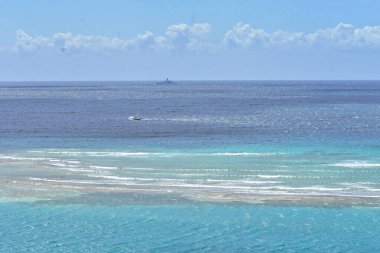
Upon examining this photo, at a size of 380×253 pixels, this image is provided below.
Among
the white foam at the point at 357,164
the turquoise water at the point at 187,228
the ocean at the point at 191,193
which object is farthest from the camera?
the white foam at the point at 357,164

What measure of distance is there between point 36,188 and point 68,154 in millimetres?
17405

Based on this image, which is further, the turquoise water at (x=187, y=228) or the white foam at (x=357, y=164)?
the white foam at (x=357, y=164)

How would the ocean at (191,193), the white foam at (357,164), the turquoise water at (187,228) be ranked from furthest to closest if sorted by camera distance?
the white foam at (357,164) → the ocean at (191,193) → the turquoise water at (187,228)

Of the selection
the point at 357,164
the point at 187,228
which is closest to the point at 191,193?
the point at 187,228

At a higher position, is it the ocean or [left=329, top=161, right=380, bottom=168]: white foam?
[left=329, top=161, right=380, bottom=168]: white foam

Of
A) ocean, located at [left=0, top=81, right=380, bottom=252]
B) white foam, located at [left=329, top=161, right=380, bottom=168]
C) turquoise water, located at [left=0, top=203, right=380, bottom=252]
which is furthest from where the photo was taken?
white foam, located at [left=329, top=161, right=380, bottom=168]

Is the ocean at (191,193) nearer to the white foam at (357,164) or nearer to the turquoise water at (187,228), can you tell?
the turquoise water at (187,228)

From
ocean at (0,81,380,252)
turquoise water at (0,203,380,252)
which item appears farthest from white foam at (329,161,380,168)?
turquoise water at (0,203,380,252)

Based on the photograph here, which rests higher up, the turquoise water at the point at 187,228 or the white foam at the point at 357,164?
the white foam at the point at 357,164

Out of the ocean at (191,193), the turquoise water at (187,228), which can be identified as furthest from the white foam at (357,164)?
the turquoise water at (187,228)

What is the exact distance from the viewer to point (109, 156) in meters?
57.2

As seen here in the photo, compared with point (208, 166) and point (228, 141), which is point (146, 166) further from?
→ point (228, 141)

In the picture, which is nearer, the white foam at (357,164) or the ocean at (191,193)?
the ocean at (191,193)

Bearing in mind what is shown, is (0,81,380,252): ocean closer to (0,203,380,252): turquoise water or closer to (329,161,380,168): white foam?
(0,203,380,252): turquoise water
